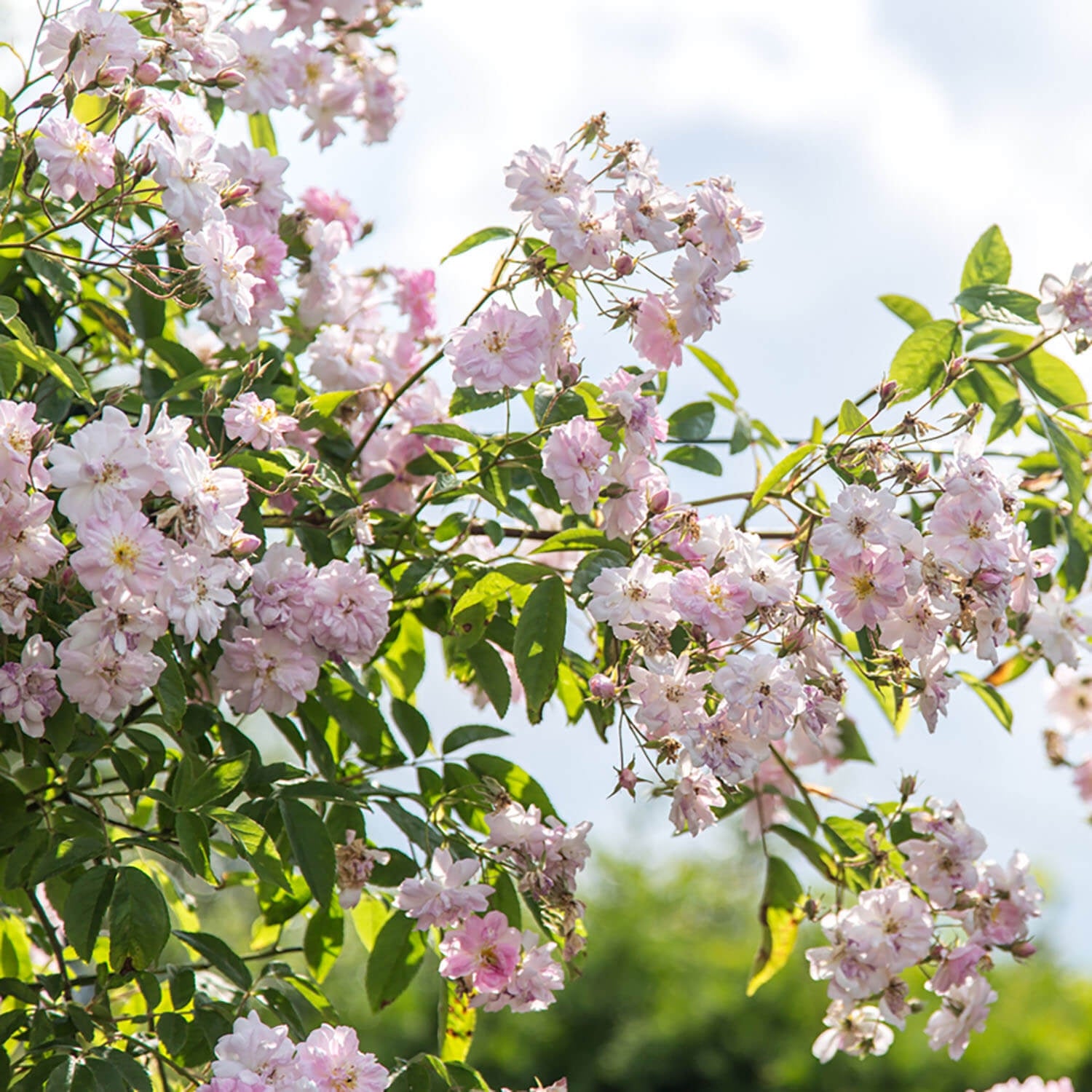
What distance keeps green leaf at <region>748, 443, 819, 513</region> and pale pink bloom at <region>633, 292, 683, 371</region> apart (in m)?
0.12

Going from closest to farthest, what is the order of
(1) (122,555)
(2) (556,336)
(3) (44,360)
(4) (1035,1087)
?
(1) (122,555) < (3) (44,360) < (2) (556,336) < (4) (1035,1087)

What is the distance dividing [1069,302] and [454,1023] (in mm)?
877

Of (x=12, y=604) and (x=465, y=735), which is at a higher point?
(x=465, y=735)

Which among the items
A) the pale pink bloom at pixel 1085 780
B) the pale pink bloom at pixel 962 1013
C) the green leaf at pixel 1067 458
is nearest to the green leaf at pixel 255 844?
the pale pink bloom at pixel 962 1013

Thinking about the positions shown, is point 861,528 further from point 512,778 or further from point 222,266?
point 222,266

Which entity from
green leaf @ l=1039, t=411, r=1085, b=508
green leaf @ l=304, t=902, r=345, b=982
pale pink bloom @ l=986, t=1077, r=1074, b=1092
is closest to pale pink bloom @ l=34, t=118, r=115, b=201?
green leaf @ l=304, t=902, r=345, b=982

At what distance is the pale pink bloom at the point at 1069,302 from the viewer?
4.21 feet

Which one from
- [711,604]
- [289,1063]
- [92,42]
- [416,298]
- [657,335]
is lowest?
[289,1063]

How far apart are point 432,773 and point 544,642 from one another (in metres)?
0.23

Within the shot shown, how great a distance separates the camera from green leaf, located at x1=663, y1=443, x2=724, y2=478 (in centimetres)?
137

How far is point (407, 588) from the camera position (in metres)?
1.25

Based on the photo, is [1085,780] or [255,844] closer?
[255,844]

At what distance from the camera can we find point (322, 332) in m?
1.50

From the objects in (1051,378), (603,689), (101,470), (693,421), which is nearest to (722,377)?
(693,421)
